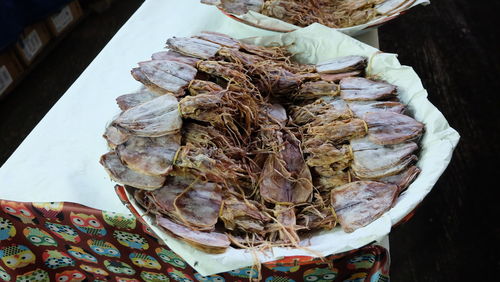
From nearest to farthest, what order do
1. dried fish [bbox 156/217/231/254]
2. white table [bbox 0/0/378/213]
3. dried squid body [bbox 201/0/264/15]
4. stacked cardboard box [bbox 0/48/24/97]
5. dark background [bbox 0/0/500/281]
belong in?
dried fish [bbox 156/217/231/254] → white table [bbox 0/0/378/213] → dried squid body [bbox 201/0/264/15] → dark background [bbox 0/0/500/281] → stacked cardboard box [bbox 0/48/24/97]

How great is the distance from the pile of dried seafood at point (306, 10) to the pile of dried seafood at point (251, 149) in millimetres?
304

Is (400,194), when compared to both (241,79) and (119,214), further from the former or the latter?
(119,214)

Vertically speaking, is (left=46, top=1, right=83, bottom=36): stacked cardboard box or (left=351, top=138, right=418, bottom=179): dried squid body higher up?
(left=46, top=1, right=83, bottom=36): stacked cardboard box

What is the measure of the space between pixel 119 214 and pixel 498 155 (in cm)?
163

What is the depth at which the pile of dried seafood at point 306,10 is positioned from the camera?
4.18 ft

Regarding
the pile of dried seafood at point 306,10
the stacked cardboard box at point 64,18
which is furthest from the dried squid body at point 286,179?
the stacked cardboard box at point 64,18

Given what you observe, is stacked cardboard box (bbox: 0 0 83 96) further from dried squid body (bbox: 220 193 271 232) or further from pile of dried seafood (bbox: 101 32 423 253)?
dried squid body (bbox: 220 193 271 232)

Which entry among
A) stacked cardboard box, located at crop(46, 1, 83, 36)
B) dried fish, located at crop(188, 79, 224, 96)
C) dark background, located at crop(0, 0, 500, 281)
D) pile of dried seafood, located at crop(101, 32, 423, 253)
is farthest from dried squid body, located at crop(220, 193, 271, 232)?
stacked cardboard box, located at crop(46, 1, 83, 36)

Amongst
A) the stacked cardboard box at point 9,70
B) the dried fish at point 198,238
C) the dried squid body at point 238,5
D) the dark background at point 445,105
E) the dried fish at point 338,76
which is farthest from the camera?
the stacked cardboard box at point 9,70

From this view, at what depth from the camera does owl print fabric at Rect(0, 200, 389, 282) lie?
799 mm

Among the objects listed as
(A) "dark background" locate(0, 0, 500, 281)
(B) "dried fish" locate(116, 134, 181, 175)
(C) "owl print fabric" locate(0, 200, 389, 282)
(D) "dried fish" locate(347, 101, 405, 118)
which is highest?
(B) "dried fish" locate(116, 134, 181, 175)

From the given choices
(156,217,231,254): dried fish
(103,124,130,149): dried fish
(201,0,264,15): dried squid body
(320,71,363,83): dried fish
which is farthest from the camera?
(201,0,264,15): dried squid body

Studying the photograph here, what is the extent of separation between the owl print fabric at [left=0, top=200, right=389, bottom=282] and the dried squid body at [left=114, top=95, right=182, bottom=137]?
6.9 inches

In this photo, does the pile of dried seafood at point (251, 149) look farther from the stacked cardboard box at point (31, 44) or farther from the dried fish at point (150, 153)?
the stacked cardboard box at point (31, 44)
